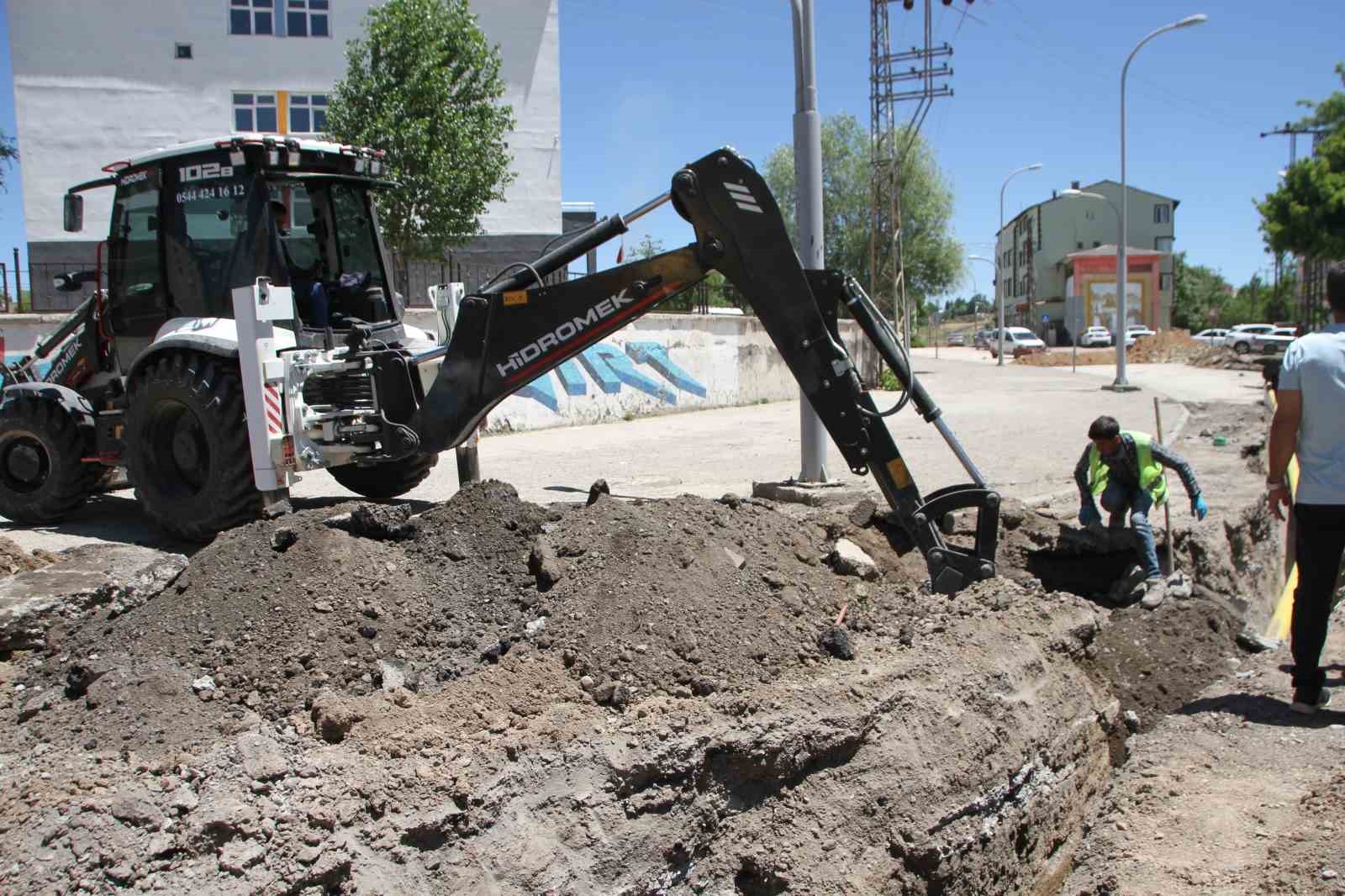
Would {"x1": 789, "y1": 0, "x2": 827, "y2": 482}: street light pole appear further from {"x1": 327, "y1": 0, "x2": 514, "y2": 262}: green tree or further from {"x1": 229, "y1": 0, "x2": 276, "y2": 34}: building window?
{"x1": 229, "y1": 0, "x2": 276, "y2": 34}: building window

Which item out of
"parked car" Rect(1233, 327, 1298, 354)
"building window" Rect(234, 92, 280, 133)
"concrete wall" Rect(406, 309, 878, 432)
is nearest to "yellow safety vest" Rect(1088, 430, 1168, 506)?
"concrete wall" Rect(406, 309, 878, 432)

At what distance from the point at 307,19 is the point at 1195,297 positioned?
7713 cm

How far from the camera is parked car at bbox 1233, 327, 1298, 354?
150 ft

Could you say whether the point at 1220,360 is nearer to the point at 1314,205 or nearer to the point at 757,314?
the point at 1314,205

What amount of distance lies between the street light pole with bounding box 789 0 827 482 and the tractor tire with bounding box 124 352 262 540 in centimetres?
504

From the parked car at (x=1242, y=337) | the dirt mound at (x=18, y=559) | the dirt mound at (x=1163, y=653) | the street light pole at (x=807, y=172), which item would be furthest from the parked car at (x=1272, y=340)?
the dirt mound at (x=18, y=559)

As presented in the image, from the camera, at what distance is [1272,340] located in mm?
46312

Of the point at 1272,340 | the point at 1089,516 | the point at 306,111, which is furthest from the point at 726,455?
the point at 1272,340

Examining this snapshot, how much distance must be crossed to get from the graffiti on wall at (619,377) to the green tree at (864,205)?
1156 inches

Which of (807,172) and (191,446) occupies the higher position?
(807,172)

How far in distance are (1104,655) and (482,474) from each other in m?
8.47

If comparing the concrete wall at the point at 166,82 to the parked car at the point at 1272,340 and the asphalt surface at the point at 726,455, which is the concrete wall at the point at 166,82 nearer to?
the asphalt surface at the point at 726,455

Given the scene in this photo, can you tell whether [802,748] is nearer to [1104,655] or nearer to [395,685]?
[395,685]

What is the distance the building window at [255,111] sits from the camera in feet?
90.6
